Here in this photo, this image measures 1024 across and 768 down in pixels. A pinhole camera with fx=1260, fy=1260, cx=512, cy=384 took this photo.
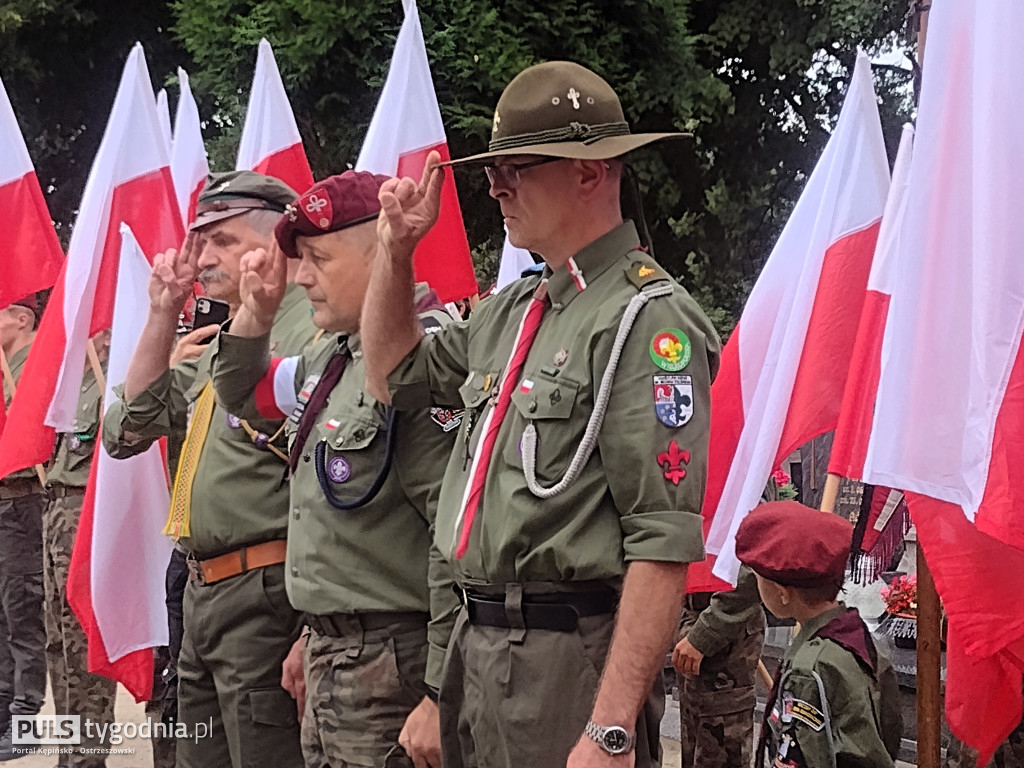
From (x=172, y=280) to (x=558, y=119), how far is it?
65.5 inches

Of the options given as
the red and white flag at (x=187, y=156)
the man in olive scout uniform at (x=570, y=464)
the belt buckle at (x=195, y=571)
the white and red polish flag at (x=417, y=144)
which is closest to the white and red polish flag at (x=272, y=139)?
the red and white flag at (x=187, y=156)

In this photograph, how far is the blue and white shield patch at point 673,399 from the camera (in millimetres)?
2193

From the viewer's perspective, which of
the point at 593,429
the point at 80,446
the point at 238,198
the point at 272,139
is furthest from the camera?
the point at 272,139

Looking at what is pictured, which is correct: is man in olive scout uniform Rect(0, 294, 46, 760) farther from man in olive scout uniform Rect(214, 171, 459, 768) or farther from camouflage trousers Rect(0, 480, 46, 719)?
man in olive scout uniform Rect(214, 171, 459, 768)

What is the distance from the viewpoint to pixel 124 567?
471 cm

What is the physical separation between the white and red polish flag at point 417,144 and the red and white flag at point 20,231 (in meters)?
1.51

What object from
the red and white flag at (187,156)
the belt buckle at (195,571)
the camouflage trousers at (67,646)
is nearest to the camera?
the belt buckle at (195,571)

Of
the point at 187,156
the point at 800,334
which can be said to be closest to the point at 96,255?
the point at 187,156

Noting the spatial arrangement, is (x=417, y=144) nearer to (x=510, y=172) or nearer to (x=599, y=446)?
(x=510, y=172)

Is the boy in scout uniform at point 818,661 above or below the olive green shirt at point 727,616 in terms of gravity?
above

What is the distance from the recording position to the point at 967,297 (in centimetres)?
279

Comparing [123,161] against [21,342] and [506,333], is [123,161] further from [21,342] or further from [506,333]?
[506,333]

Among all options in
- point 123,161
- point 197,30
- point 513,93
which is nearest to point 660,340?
point 513,93

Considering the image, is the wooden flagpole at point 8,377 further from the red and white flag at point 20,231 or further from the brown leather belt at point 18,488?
the red and white flag at point 20,231
